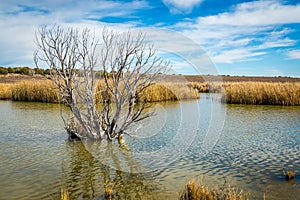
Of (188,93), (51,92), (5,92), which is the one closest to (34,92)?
(51,92)

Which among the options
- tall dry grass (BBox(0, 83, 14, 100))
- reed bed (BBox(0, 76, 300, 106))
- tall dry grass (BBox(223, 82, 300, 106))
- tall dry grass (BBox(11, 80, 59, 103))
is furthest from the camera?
tall dry grass (BBox(0, 83, 14, 100))

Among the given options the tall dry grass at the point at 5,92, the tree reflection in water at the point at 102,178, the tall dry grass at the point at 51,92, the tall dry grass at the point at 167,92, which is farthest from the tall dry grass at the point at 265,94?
the tall dry grass at the point at 5,92

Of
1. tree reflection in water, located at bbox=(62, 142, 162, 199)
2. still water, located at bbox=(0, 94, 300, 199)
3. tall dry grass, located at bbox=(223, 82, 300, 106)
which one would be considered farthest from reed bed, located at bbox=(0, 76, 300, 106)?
tree reflection in water, located at bbox=(62, 142, 162, 199)

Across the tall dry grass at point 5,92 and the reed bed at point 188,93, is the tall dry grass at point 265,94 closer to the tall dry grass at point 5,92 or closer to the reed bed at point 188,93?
the reed bed at point 188,93

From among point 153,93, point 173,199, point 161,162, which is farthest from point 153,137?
point 153,93

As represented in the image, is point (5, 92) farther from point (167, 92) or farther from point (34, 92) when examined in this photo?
point (167, 92)

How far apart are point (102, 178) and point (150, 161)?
1539 millimetres

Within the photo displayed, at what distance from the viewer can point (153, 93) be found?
72.8 ft

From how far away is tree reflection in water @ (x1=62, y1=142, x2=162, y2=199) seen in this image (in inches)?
202

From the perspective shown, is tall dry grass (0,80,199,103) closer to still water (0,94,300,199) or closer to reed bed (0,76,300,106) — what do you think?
reed bed (0,76,300,106)

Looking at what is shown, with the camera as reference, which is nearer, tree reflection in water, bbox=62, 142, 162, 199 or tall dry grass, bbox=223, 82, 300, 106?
tree reflection in water, bbox=62, 142, 162, 199

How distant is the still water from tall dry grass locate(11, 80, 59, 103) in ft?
33.5

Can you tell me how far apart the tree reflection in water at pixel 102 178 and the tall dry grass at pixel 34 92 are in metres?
14.9

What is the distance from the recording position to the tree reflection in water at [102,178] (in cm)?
513
